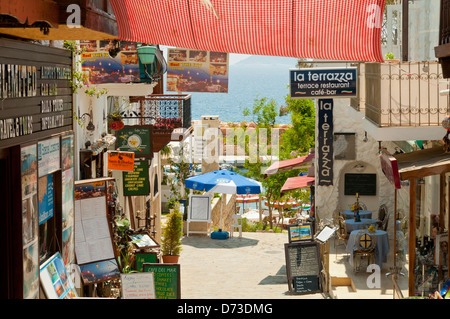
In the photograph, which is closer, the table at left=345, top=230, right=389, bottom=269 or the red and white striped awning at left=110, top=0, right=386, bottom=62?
the red and white striped awning at left=110, top=0, right=386, bottom=62

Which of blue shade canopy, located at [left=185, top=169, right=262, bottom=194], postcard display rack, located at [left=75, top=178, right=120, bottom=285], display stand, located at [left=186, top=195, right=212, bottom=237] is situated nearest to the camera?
A: postcard display rack, located at [left=75, top=178, right=120, bottom=285]

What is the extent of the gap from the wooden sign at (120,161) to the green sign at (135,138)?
185cm

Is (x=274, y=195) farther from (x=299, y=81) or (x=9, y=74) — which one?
(x=9, y=74)

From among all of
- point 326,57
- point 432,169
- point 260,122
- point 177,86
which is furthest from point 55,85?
point 260,122

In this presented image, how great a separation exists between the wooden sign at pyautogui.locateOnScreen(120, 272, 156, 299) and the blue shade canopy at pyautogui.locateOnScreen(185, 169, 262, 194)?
13.2 metres

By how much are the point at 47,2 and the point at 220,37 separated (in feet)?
4.61

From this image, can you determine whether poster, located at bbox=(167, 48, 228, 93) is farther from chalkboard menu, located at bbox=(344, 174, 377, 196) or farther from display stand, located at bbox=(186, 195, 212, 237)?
chalkboard menu, located at bbox=(344, 174, 377, 196)

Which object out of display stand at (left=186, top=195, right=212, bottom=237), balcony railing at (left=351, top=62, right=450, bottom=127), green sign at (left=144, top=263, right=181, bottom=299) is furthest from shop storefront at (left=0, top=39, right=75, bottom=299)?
display stand at (left=186, top=195, right=212, bottom=237)

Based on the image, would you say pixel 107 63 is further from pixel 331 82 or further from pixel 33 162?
pixel 33 162

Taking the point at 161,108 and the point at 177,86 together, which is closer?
the point at 161,108

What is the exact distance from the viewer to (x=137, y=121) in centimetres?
2095

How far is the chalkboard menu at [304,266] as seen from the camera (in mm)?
13281

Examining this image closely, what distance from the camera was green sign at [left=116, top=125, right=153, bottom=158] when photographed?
16016 mm

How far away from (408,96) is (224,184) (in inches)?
344
